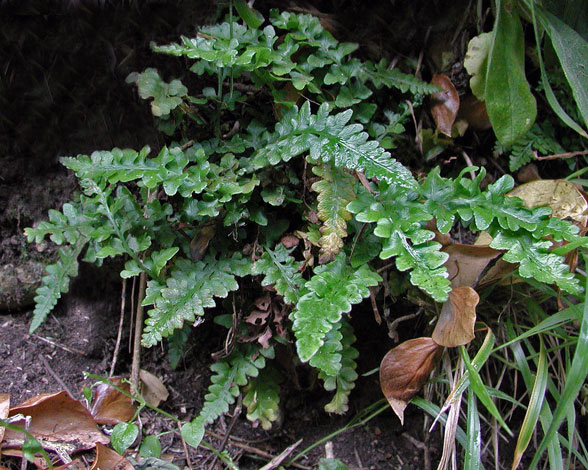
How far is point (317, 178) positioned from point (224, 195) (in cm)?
33

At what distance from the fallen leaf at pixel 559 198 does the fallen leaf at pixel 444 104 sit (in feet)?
1.20

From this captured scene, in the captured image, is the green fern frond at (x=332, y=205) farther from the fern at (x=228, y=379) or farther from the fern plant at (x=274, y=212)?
the fern at (x=228, y=379)

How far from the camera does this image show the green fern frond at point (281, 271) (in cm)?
163

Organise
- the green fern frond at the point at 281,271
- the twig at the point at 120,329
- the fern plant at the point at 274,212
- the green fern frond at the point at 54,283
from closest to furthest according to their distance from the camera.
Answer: the fern plant at the point at 274,212
the green fern frond at the point at 281,271
the green fern frond at the point at 54,283
the twig at the point at 120,329

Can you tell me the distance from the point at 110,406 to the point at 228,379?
39 centimetres

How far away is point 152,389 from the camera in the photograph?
1.94m

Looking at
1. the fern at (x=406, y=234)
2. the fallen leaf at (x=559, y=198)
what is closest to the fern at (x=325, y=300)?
the fern at (x=406, y=234)

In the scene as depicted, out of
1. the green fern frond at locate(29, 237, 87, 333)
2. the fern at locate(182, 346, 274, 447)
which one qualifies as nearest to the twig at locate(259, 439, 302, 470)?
the fern at locate(182, 346, 274, 447)

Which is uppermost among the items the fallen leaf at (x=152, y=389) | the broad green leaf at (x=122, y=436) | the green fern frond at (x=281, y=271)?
the green fern frond at (x=281, y=271)

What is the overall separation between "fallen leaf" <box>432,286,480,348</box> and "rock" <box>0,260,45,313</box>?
1496 mm

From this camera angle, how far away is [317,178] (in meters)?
1.78

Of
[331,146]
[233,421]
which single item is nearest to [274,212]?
[331,146]

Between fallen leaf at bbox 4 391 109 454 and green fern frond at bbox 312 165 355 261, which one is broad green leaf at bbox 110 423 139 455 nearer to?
fallen leaf at bbox 4 391 109 454

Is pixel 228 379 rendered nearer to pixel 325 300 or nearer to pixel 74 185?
pixel 325 300
